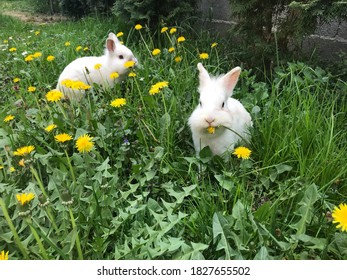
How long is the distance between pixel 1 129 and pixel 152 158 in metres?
1.17

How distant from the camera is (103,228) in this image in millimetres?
1833

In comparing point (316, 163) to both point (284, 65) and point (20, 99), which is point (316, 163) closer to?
point (284, 65)

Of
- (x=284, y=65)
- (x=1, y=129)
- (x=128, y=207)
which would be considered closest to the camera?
(x=128, y=207)

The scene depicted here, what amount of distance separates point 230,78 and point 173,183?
2.55ft

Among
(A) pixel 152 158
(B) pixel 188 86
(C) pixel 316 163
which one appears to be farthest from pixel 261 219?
(B) pixel 188 86

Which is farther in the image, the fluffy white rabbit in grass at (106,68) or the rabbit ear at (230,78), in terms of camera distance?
the fluffy white rabbit in grass at (106,68)

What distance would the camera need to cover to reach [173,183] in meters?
2.22

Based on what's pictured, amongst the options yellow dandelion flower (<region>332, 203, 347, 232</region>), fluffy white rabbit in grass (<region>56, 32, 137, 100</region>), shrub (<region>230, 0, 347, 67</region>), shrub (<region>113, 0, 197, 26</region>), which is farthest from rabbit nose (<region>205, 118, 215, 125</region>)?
shrub (<region>113, 0, 197, 26</region>)

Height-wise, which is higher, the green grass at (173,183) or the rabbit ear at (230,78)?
the rabbit ear at (230,78)

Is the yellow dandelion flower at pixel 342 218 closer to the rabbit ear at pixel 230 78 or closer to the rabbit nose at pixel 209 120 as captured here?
the rabbit nose at pixel 209 120

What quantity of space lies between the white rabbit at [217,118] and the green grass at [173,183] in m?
0.12

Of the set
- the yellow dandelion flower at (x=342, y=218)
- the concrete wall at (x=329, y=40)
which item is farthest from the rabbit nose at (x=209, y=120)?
the concrete wall at (x=329, y=40)

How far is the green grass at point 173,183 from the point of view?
1683 mm

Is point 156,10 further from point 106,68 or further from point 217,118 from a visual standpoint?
point 217,118
